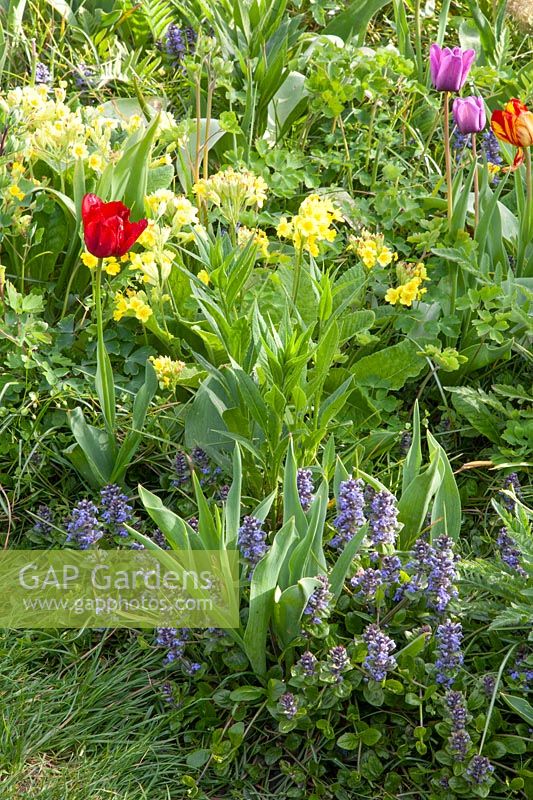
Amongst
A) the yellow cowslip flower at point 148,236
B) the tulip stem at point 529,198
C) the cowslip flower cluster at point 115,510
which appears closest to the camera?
the cowslip flower cluster at point 115,510

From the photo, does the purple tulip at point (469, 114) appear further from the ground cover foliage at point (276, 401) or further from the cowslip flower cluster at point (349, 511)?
the cowslip flower cluster at point (349, 511)

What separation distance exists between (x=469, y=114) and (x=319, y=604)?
1.35 meters

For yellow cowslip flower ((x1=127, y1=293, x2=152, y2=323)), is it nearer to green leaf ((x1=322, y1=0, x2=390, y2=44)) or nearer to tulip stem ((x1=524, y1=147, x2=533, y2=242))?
tulip stem ((x1=524, y1=147, x2=533, y2=242))

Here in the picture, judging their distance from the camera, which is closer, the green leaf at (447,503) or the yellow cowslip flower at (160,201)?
the green leaf at (447,503)

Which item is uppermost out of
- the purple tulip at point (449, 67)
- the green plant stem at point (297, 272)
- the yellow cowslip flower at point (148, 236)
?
the purple tulip at point (449, 67)

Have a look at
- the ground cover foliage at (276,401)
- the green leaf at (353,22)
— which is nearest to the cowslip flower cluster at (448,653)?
the ground cover foliage at (276,401)

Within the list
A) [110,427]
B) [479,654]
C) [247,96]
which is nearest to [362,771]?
[479,654]

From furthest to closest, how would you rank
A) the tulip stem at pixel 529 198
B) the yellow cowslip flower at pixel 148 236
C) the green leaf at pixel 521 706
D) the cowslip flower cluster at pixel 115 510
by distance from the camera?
1. the tulip stem at pixel 529 198
2. the yellow cowslip flower at pixel 148 236
3. the cowslip flower cluster at pixel 115 510
4. the green leaf at pixel 521 706

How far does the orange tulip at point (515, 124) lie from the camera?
238cm

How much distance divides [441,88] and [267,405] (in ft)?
3.17

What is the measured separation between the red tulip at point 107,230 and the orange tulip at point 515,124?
103cm

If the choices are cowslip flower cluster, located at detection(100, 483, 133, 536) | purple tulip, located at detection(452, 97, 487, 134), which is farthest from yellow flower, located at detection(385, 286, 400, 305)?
cowslip flower cluster, located at detection(100, 483, 133, 536)

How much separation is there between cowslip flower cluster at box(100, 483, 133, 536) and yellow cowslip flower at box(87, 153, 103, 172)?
2.98 feet

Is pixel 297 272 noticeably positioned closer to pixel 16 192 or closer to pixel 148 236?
pixel 148 236
